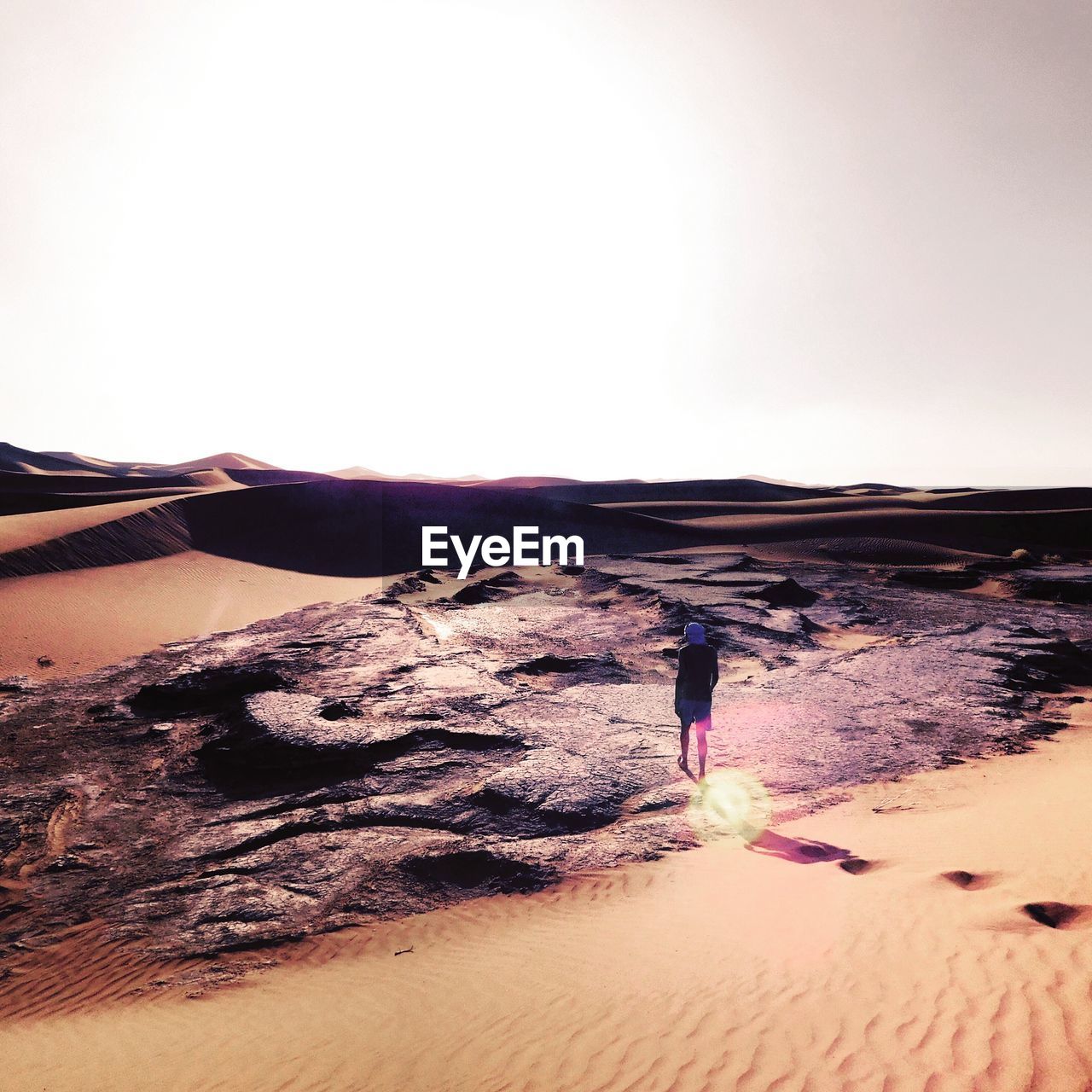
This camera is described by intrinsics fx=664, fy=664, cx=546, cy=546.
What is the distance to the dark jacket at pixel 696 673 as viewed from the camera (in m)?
7.52

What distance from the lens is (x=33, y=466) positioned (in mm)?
79312

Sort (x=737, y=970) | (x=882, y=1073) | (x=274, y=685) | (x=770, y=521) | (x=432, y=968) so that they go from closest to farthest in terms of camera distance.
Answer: (x=882, y=1073)
(x=737, y=970)
(x=432, y=968)
(x=274, y=685)
(x=770, y=521)

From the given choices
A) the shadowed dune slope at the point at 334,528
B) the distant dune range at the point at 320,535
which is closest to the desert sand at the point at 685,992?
the distant dune range at the point at 320,535

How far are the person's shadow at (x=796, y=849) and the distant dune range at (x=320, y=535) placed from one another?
13.4 m

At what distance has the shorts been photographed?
24.5 ft

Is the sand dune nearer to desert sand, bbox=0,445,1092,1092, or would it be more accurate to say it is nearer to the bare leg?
desert sand, bbox=0,445,1092,1092

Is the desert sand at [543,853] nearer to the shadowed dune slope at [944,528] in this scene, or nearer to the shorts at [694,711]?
the shorts at [694,711]

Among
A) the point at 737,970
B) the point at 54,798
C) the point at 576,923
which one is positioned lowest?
the point at 54,798

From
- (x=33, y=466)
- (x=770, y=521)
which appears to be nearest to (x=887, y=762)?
(x=770, y=521)

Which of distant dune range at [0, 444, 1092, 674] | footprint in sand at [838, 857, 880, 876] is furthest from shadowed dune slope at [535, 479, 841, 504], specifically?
footprint in sand at [838, 857, 880, 876]

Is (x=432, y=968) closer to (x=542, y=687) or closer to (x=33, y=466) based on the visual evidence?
(x=542, y=687)

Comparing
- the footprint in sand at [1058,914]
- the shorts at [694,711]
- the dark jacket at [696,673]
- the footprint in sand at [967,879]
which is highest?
the dark jacket at [696,673]

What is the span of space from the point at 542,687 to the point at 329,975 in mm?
6321

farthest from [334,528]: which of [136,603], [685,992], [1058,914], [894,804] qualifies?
[1058,914]
